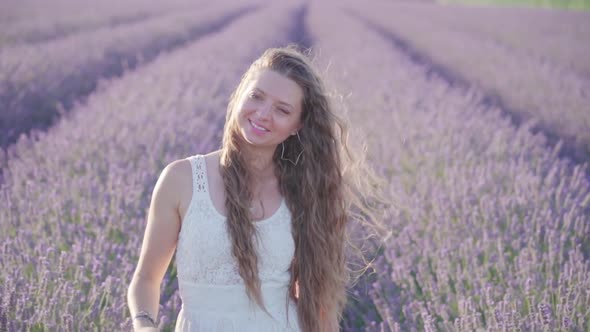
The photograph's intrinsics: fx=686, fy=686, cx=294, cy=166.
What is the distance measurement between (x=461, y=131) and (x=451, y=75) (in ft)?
14.7

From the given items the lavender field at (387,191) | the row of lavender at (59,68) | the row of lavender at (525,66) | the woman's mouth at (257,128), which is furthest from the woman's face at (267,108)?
the row of lavender at (525,66)

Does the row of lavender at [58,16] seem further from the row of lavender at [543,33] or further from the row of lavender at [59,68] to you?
the row of lavender at [543,33]

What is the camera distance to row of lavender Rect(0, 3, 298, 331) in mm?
1959

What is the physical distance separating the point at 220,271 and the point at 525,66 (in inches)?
299

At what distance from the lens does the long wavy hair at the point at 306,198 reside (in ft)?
5.84

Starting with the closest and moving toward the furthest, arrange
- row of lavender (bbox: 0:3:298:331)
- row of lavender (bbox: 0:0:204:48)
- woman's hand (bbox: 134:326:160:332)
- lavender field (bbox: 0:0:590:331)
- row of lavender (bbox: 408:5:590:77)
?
woman's hand (bbox: 134:326:160:332), row of lavender (bbox: 0:3:298:331), lavender field (bbox: 0:0:590:331), row of lavender (bbox: 0:0:204:48), row of lavender (bbox: 408:5:590:77)

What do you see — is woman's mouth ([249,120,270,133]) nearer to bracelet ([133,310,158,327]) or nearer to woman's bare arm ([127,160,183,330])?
woman's bare arm ([127,160,183,330])

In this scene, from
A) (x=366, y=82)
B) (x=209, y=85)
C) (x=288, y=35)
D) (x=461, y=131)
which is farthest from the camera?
(x=288, y=35)

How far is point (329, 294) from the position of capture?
1930mm

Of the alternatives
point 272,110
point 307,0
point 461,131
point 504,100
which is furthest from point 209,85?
point 307,0

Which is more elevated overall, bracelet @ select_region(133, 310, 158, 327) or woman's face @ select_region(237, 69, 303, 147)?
woman's face @ select_region(237, 69, 303, 147)

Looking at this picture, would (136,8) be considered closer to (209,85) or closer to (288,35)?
(288,35)

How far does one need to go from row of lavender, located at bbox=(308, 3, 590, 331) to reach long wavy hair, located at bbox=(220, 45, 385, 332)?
0.27 m

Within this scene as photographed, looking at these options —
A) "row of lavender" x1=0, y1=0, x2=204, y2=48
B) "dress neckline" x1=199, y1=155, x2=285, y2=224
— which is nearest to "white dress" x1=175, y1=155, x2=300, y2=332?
"dress neckline" x1=199, y1=155, x2=285, y2=224
